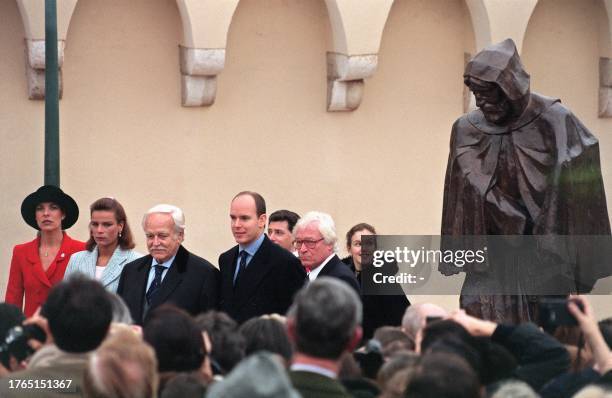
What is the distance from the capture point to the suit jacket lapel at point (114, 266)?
848cm

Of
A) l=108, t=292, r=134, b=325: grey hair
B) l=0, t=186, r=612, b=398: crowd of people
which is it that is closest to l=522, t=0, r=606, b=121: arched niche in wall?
l=0, t=186, r=612, b=398: crowd of people

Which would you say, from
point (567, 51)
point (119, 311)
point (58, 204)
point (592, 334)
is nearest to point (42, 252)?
point (58, 204)

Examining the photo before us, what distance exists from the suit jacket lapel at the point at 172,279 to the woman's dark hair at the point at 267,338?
2432 millimetres

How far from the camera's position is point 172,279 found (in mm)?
8164

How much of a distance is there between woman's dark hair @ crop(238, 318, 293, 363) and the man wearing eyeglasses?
8.45 feet

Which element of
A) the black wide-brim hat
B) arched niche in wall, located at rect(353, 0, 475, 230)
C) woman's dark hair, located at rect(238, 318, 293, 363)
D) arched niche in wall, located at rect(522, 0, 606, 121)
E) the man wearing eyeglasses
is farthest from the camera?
arched niche in wall, located at rect(522, 0, 606, 121)

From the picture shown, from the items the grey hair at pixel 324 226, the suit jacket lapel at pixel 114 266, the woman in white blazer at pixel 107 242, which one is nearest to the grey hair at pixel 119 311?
the grey hair at pixel 324 226

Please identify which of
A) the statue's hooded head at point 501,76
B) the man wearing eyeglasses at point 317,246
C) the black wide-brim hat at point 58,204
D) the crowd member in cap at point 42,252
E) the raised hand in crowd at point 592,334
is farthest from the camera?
the black wide-brim hat at point 58,204

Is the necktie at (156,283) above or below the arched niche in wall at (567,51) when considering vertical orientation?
below

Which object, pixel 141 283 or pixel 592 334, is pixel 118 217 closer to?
pixel 141 283

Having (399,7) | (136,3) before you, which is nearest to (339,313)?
(136,3)

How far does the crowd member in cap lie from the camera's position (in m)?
9.19

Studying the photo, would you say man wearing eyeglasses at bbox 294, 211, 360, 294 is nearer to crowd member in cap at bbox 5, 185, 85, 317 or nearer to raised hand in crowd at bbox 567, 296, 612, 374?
crowd member in cap at bbox 5, 185, 85, 317

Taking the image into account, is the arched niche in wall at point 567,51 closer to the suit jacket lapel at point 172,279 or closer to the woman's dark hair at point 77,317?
the suit jacket lapel at point 172,279
